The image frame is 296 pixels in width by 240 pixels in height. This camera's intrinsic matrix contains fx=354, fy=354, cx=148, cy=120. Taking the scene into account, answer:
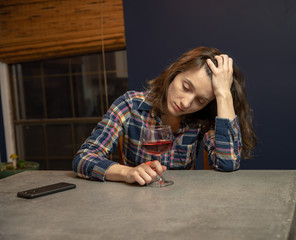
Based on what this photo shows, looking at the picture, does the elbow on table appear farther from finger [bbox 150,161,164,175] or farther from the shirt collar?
the shirt collar

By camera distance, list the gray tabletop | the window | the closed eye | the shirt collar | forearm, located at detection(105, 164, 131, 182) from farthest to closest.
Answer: the window < the shirt collar < the closed eye < forearm, located at detection(105, 164, 131, 182) < the gray tabletop

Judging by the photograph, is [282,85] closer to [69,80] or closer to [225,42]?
[225,42]

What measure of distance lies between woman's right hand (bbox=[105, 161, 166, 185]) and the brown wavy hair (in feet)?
1.53

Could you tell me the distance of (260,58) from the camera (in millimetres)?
2354

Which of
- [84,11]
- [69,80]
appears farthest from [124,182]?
[69,80]

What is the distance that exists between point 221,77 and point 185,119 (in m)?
0.28

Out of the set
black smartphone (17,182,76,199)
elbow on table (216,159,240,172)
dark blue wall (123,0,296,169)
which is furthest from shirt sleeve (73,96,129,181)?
dark blue wall (123,0,296,169)

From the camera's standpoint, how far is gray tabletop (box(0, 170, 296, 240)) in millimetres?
751

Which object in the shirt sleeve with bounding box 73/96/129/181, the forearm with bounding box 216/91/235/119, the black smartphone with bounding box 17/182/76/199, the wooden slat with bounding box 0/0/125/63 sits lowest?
the black smartphone with bounding box 17/182/76/199

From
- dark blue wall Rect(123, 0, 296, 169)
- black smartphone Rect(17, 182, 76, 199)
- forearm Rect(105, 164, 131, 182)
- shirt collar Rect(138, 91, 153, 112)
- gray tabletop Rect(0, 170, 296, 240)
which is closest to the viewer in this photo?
gray tabletop Rect(0, 170, 296, 240)

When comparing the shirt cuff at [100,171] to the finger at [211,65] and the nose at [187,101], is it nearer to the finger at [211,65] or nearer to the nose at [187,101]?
the nose at [187,101]

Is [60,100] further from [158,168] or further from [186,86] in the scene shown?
[158,168]

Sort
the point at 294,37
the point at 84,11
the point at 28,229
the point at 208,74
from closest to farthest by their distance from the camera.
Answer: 1. the point at 28,229
2. the point at 208,74
3. the point at 294,37
4. the point at 84,11

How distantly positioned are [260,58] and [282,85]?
23cm
